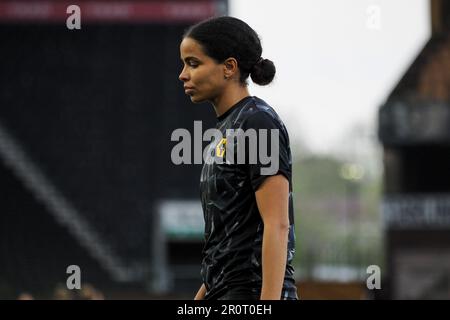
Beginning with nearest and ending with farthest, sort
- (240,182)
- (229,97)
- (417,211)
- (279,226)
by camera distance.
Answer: (279,226), (240,182), (229,97), (417,211)

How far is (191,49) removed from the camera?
3.95 metres

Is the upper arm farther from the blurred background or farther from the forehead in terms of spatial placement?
the blurred background

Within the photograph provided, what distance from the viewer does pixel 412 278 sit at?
31203 millimetres

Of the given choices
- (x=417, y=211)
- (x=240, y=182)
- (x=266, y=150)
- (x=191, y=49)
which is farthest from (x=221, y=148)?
(x=417, y=211)

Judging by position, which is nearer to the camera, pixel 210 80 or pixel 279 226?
pixel 279 226

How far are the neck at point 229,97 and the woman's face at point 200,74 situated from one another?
0.03 meters

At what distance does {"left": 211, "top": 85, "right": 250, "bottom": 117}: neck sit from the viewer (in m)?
3.98

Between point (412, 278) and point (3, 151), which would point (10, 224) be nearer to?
point (3, 151)

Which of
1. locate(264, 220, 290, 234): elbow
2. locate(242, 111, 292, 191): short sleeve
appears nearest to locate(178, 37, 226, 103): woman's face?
locate(242, 111, 292, 191): short sleeve

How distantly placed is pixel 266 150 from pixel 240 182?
21 centimetres

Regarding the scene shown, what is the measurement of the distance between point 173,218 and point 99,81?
5.36m

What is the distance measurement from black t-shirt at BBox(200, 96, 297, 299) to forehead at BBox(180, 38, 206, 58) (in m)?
0.24

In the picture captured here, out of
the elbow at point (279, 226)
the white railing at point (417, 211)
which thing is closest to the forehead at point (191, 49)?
the elbow at point (279, 226)

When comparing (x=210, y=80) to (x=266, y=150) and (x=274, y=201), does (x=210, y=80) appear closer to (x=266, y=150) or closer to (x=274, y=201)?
(x=266, y=150)
